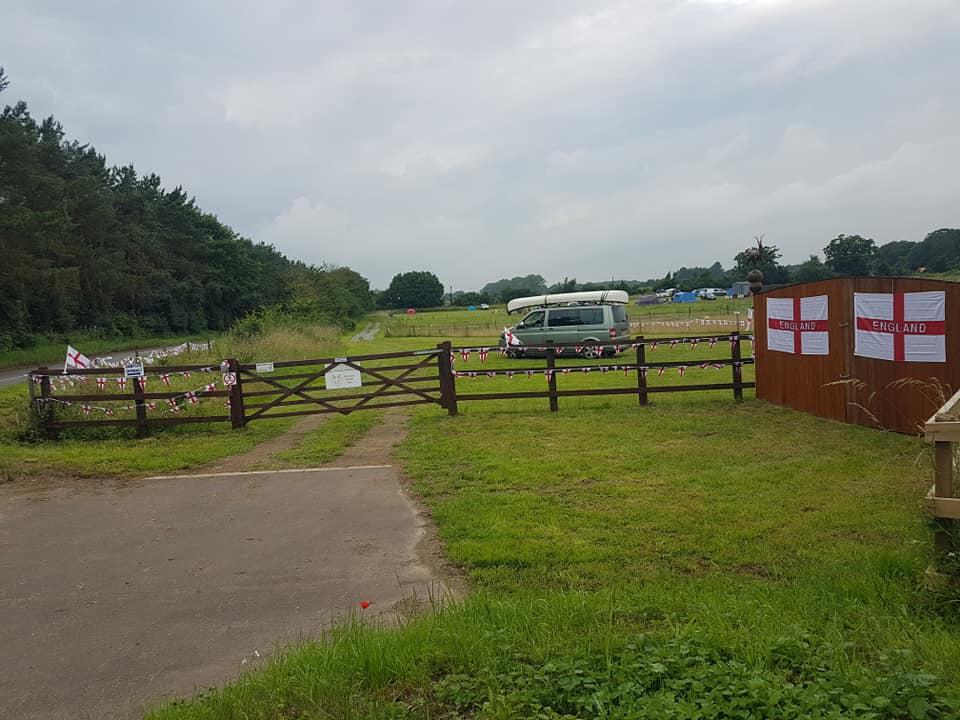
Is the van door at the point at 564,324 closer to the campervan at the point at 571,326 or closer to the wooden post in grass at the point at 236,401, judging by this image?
the campervan at the point at 571,326

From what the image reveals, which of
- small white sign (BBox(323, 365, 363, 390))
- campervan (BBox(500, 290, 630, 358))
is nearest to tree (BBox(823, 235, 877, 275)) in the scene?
campervan (BBox(500, 290, 630, 358))

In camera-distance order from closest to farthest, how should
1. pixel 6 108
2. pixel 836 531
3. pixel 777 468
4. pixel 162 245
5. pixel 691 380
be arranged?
1. pixel 836 531
2. pixel 777 468
3. pixel 691 380
4. pixel 6 108
5. pixel 162 245

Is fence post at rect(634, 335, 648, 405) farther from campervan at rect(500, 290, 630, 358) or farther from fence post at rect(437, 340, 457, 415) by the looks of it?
campervan at rect(500, 290, 630, 358)

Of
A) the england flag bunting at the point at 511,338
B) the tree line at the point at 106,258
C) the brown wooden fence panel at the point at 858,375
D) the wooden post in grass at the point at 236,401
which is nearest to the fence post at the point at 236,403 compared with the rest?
the wooden post in grass at the point at 236,401

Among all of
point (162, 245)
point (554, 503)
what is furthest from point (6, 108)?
point (554, 503)

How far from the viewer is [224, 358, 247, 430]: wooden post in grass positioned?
463 inches

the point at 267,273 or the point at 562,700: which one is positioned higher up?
the point at 267,273


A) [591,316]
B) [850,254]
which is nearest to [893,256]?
[850,254]

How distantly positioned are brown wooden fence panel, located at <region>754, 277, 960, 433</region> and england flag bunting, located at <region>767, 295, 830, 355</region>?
0.31 feet

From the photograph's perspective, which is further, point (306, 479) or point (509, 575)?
point (306, 479)

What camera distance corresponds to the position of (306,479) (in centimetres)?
839

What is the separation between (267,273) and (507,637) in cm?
9206

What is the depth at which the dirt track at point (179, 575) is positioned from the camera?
3.84 meters

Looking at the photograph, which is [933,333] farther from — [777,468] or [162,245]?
[162,245]
